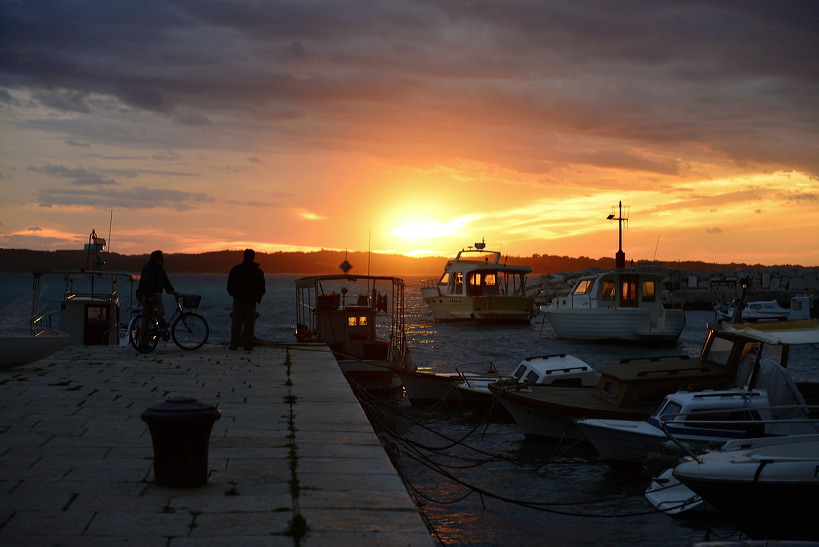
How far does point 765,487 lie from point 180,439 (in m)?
7.29

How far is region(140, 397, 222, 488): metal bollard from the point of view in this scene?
598 cm

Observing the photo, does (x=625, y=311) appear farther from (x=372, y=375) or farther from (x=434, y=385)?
(x=372, y=375)

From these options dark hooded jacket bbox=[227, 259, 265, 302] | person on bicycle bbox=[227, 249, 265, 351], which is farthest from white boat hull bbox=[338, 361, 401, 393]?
dark hooded jacket bbox=[227, 259, 265, 302]

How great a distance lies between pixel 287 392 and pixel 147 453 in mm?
3970

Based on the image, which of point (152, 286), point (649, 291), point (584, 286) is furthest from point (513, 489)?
point (584, 286)

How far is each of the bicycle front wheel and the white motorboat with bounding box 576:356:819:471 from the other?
26.8ft

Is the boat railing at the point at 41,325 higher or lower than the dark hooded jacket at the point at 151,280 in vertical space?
lower

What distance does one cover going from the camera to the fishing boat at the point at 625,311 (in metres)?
37.7

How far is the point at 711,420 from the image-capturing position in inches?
521

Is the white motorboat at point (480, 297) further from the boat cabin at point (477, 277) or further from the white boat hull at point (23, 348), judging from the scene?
the white boat hull at point (23, 348)

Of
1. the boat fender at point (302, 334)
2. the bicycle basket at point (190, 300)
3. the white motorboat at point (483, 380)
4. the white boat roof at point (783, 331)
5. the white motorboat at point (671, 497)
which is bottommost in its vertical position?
the white motorboat at point (671, 497)

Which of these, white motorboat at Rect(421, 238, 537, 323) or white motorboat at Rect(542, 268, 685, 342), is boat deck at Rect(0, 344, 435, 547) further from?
white motorboat at Rect(421, 238, 537, 323)

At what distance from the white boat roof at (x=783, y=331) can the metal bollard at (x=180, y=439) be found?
11197 mm

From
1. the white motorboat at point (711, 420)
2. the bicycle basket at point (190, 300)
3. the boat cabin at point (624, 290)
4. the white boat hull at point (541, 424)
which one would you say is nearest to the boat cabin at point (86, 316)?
the bicycle basket at point (190, 300)
